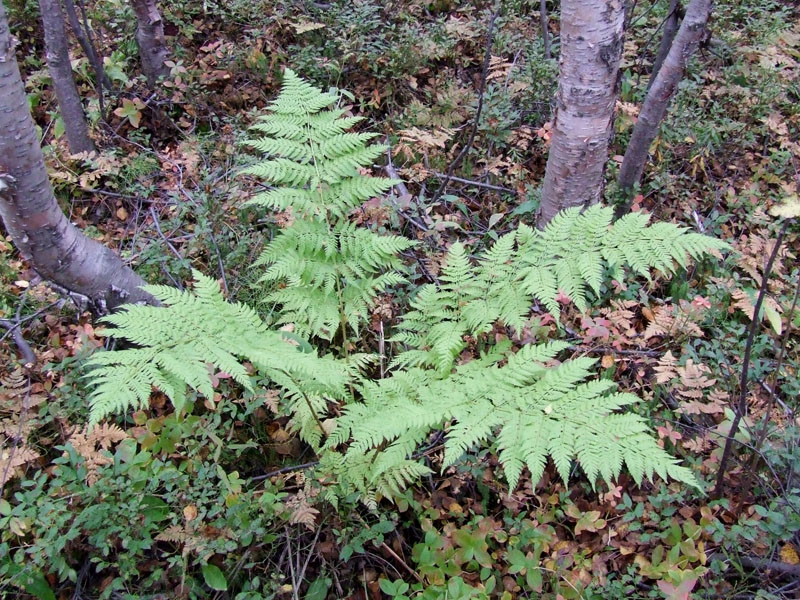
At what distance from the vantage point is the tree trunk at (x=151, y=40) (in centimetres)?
488

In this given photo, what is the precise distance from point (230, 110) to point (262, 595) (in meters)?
4.13

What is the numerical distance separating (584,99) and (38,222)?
3.10 meters

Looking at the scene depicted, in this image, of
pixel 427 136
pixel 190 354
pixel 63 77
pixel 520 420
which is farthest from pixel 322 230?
pixel 63 77

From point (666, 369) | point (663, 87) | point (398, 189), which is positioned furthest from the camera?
point (398, 189)

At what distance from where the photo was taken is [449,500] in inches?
113

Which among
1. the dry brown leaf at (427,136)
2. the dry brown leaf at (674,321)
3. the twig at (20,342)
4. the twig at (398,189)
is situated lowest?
the twig at (20,342)

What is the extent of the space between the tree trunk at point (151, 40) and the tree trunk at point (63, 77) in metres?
0.78

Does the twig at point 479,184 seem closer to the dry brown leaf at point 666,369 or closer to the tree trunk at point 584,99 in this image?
the tree trunk at point 584,99

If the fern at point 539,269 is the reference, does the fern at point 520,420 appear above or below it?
below

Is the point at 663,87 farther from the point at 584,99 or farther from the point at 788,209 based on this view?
the point at 788,209

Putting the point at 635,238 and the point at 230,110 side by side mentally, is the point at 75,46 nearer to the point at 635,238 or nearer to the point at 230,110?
the point at 230,110

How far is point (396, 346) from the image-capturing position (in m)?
3.38

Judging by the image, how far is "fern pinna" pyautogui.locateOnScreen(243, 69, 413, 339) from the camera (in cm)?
285

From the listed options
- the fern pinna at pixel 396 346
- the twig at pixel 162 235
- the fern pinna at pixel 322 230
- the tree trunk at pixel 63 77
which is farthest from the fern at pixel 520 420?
the tree trunk at pixel 63 77
